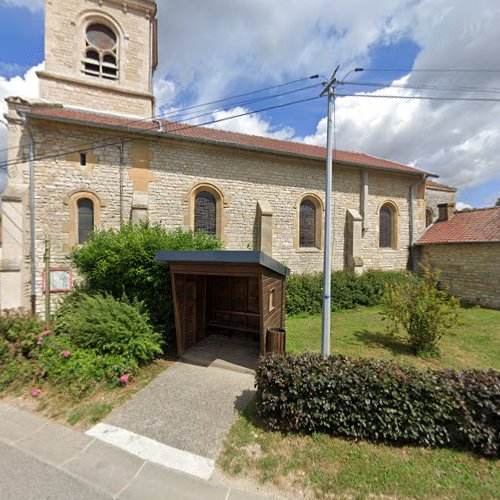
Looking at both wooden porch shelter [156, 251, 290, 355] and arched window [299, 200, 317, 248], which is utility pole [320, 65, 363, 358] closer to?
wooden porch shelter [156, 251, 290, 355]

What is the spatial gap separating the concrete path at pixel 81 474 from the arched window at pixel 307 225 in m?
11.3

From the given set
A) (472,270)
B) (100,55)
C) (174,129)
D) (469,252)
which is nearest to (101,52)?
(100,55)

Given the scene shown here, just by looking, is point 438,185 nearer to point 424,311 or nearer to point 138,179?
point 424,311

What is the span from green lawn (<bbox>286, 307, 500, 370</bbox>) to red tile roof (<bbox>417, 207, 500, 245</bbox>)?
4.56 m

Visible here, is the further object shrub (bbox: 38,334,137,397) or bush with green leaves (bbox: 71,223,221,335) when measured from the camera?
bush with green leaves (bbox: 71,223,221,335)

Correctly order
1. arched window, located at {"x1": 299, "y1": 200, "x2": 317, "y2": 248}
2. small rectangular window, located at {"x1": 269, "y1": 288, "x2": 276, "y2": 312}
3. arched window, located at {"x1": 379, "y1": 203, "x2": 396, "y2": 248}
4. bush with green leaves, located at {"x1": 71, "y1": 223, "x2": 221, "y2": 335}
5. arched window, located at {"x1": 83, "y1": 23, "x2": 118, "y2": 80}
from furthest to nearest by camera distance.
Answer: arched window, located at {"x1": 379, "y1": 203, "x2": 396, "y2": 248}
arched window, located at {"x1": 299, "y1": 200, "x2": 317, "y2": 248}
arched window, located at {"x1": 83, "y1": 23, "x2": 118, "y2": 80}
bush with green leaves, located at {"x1": 71, "y1": 223, "x2": 221, "y2": 335}
small rectangular window, located at {"x1": 269, "y1": 288, "x2": 276, "y2": 312}

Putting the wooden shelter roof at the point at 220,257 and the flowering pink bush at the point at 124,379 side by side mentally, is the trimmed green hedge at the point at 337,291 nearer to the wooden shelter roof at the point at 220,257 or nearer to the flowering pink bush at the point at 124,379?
the wooden shelter roof at the point at 220,257

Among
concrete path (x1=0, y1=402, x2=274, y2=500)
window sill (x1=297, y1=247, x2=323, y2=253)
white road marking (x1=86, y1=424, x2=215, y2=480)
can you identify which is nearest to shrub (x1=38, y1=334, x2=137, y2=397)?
concrete path (x1=0, y1=402, x2=274, y2=500)

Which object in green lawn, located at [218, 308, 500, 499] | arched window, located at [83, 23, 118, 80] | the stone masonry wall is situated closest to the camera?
green lawn, located at [218, 308, 500, 499]

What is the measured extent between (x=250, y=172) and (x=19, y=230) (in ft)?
31.6

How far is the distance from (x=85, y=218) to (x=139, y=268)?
5.48 meters

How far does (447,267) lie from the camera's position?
13438 millimetres

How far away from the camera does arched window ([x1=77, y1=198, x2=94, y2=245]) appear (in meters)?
9.64

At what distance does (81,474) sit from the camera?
2986mm
